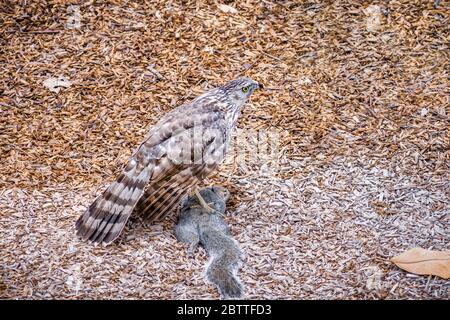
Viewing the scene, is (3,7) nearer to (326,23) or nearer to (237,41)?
(237,41)

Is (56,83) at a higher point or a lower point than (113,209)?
higher

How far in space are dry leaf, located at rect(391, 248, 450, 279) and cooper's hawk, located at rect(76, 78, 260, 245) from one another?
6.17 ft

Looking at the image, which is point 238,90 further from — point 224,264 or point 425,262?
point 425,262

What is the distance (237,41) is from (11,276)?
372 cm

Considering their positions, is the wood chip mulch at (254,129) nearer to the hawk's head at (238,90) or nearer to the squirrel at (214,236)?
the squirrel at (214,236)

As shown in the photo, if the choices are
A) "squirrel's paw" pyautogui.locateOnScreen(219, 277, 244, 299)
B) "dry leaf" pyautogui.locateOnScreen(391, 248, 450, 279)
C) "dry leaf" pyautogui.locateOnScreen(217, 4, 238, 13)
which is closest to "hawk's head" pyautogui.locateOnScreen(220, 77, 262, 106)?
"dry leaf" pyautogui.locateOnScreen(217, 4, 238, 13)

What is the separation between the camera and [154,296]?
17.6 feet

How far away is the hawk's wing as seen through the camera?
5738mm

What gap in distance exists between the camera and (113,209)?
18.8 feet

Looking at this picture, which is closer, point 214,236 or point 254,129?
point 214,236

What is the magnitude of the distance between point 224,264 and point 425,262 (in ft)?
5.74

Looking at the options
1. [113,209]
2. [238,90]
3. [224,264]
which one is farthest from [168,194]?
[238,90]

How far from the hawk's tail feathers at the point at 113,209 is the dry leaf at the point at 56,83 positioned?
75.5 inches

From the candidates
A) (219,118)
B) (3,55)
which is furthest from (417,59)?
(3,55)
